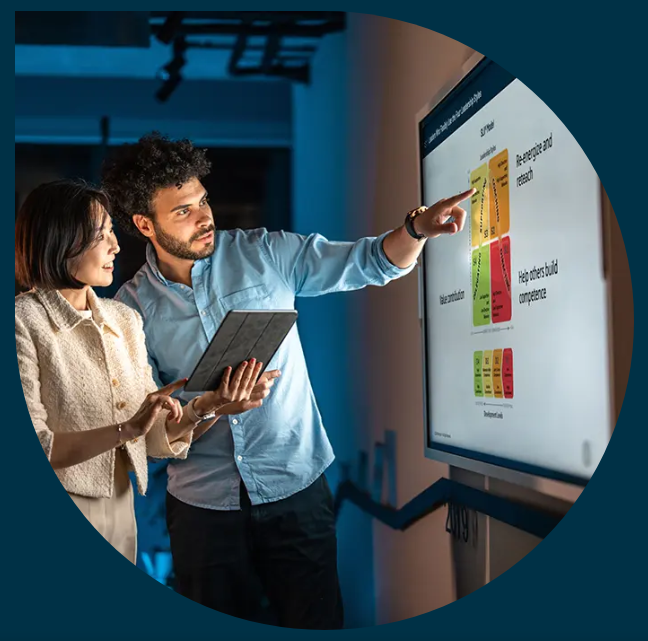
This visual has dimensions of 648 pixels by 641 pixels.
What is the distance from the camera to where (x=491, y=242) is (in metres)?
1.52

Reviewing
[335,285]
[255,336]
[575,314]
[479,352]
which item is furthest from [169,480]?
[575,314]

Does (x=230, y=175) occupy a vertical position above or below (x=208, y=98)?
below

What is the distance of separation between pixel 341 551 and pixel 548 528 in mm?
349

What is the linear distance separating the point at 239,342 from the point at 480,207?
50 cm

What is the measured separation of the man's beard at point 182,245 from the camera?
1421mm

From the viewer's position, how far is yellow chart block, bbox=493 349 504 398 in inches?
59.1

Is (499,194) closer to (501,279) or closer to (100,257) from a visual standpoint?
(501,279)

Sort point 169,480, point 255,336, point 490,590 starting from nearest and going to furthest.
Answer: point 255,336 → point 169,480 → point 490,590

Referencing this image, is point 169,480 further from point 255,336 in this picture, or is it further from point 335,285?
point 335,285

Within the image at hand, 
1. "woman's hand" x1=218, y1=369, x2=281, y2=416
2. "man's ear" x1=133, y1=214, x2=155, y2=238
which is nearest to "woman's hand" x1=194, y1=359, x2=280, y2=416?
"woman's hand" x1=218, y1=369, x2=281, y2=416

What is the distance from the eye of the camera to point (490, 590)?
1536 mm

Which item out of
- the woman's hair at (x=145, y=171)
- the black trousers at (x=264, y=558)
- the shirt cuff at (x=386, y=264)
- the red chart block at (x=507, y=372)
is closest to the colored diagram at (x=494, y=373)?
the red chart block at (x=507, y=372)

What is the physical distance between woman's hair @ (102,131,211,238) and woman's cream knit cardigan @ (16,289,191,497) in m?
0.15

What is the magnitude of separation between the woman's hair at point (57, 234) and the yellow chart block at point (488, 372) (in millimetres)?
682
